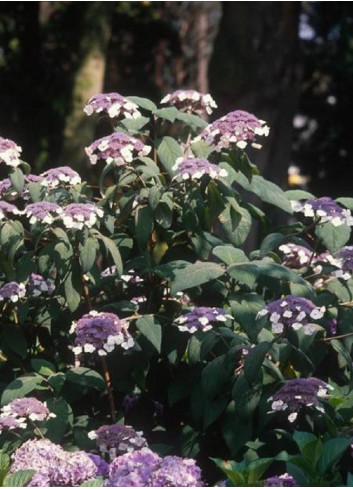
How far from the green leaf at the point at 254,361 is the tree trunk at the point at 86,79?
15.7ft

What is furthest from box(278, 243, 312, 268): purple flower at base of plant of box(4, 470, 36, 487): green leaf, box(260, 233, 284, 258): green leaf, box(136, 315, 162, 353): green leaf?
box(4, 470, 36, 487): green leaf

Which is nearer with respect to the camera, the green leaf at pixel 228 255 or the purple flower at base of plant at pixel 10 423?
the purple flower at base of plant at pixel 10 423

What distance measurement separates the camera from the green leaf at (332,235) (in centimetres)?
311

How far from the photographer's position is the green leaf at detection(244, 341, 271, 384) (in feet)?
8.63

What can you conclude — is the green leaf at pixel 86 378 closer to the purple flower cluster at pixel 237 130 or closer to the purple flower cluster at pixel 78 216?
the purple flower cluster at pixel 78 216

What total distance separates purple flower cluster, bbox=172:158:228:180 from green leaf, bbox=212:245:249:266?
22 cm

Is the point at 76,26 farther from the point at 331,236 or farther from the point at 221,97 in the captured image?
the point at 331,236

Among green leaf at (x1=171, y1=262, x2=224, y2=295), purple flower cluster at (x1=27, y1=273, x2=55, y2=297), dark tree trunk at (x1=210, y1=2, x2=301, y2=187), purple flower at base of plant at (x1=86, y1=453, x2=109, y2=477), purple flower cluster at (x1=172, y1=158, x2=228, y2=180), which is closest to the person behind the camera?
purple flower at base of plant at (x1=86, y1=453, x2=109, y2=477)

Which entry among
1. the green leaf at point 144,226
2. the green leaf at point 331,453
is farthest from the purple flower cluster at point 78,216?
the green leaf at point 331,453

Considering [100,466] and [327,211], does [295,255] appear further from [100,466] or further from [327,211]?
[100,466]

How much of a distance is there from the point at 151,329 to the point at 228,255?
1.11 feet

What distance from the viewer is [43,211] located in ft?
9.34

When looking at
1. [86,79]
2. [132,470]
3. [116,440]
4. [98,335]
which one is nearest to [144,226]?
[98,335]

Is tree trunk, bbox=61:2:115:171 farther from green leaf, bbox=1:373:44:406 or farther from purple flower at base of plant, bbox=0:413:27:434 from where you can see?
purple flower at base of plant, bbox=0:413:27:434
